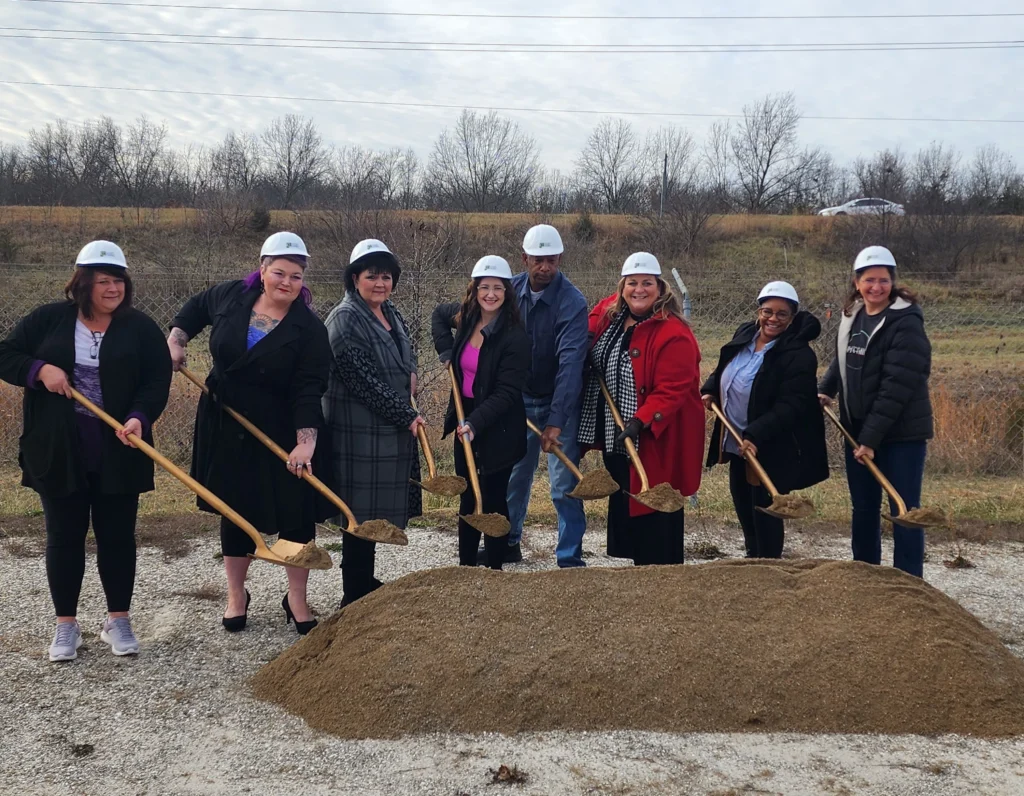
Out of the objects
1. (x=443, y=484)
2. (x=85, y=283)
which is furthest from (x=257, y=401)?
(x=443, y=484)

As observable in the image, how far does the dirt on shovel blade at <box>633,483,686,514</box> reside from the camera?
420 centimetres

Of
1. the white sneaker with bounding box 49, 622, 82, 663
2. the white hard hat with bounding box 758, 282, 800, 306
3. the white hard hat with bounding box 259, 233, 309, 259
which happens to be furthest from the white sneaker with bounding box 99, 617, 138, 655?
the white hard hat with bounding box 758, 282, 800, 306

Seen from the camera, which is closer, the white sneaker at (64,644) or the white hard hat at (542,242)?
the white sneaker at (64,644)

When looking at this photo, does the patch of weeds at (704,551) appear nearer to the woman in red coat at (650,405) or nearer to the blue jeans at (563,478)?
the blue jeans at (563,478)

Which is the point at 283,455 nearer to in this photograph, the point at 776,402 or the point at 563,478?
the point at 563,478

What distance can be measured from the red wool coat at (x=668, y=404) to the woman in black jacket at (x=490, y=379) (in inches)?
23.9

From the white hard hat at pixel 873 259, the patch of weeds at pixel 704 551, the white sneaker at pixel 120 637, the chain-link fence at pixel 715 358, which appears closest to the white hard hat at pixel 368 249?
the white sneaker at pixel 120 637

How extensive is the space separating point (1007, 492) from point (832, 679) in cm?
486

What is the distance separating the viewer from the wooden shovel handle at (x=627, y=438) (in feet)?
14.2

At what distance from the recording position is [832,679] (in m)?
3.46

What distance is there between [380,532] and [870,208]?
34.6m

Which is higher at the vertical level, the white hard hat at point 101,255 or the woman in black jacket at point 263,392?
the white hard hat at point 101,255

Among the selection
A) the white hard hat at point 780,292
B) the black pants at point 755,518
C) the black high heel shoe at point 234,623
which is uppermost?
the white hard hat at point 780,292

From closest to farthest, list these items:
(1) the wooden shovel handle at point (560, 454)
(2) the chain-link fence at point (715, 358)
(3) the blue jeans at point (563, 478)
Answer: (1) the wooden shovel handle at point (560, 454)
(3) the blue jeans at point (563, 478)
(2) the chain-link fence at point (715, 358)
